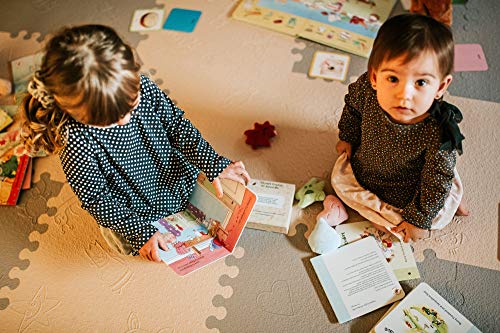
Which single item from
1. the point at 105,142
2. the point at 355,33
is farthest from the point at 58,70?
the point at 355,33

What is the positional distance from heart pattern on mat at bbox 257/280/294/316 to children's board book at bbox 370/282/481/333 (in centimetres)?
20

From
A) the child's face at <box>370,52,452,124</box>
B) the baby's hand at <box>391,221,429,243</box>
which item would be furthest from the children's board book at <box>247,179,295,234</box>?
the child's face at <box>370,52,452,124</box>

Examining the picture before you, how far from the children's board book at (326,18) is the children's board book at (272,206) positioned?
1.78 ft

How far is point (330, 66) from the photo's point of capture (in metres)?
1.48

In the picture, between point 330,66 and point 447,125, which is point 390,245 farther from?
point 330,66

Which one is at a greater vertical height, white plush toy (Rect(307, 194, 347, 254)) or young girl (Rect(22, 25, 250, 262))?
young girl (Rect(22, 25, 250, 262))

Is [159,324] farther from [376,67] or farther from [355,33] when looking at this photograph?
[355,33]

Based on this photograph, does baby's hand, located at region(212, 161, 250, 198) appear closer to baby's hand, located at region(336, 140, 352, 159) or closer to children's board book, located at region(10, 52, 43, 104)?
baby's hand, located at region(336, 140, 352, 159)

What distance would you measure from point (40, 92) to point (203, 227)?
1.74ft

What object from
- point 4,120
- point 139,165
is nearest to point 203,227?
point 139,165

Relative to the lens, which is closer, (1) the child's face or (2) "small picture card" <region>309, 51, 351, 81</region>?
(1) the child's face

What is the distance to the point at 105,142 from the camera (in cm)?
94

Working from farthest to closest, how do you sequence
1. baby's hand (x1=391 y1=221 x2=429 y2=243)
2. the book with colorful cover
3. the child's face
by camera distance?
the book with colorful cover
baby's hand (x1=391 y1=221 x2=429 y2=243)
the child's face

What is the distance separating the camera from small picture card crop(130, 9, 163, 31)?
5.36 feet
